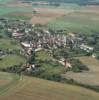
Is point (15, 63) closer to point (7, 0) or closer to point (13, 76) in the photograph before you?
point (13, 76)

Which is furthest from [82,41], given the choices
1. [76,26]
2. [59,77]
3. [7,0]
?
[7,0]

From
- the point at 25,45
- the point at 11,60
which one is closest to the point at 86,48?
the point at 25,45

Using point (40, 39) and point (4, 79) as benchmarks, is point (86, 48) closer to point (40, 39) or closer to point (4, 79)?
point (40, 39)

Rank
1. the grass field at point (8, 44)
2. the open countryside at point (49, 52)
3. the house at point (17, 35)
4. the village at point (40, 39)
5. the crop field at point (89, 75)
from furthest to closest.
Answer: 1. the house at point (17, 35)
2. the grass field at point (8, 44)
3. the village at point (40, 39)
4. the crop field at point (89, 75)
5. the open countryside at point (49, 52)

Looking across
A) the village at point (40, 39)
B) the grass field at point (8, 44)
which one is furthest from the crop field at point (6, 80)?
the grass field at point (8, 44)

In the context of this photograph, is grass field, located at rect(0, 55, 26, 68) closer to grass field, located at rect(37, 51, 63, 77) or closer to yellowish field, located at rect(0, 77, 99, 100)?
grass field, located at rect(37, 51, 63, 77)

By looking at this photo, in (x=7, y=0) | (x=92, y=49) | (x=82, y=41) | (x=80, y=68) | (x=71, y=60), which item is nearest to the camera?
(x=80, y=68)

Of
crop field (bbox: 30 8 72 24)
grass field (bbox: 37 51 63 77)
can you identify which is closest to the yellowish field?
grass field (bbox: 37 51 63 77)

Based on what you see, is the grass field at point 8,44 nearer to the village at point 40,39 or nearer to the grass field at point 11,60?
the village at point 40,39
